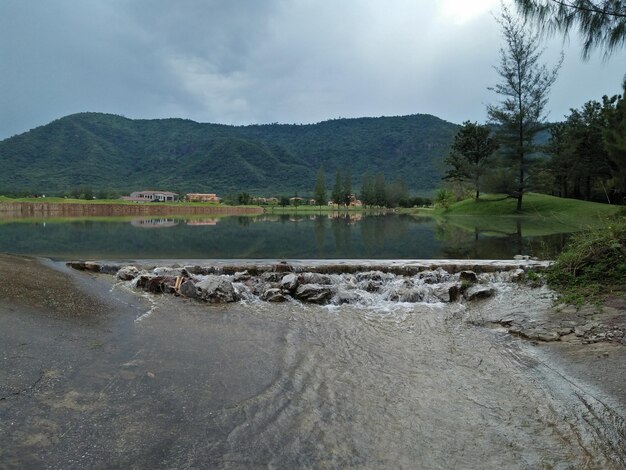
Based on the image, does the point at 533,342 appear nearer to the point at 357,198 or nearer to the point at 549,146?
the point at 549,146

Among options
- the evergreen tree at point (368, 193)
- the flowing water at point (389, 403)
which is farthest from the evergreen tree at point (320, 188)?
the flowing water at point (389, 403)

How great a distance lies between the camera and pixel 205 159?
183 meters

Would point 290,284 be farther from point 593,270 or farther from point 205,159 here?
point 205,159

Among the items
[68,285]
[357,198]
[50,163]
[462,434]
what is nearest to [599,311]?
[462,434]

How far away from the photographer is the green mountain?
148087mm

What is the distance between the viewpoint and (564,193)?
149 feet

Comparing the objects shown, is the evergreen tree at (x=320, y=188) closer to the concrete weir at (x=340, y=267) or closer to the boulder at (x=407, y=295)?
the concrete weir at (x=340, y=267)

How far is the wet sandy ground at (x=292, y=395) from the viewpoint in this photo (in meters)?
3.26

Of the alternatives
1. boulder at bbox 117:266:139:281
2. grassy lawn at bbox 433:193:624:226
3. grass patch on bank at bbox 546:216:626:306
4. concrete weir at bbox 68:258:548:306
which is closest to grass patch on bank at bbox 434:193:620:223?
grassy lawn at bbox 433:193:624:226

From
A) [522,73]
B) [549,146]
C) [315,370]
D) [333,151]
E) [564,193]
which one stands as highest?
[333,151]

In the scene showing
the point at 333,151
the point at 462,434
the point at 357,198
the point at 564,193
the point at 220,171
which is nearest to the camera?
the point at 462,434

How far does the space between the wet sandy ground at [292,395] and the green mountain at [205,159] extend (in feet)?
470

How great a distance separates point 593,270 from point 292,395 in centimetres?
699

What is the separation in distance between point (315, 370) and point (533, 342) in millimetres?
3436
